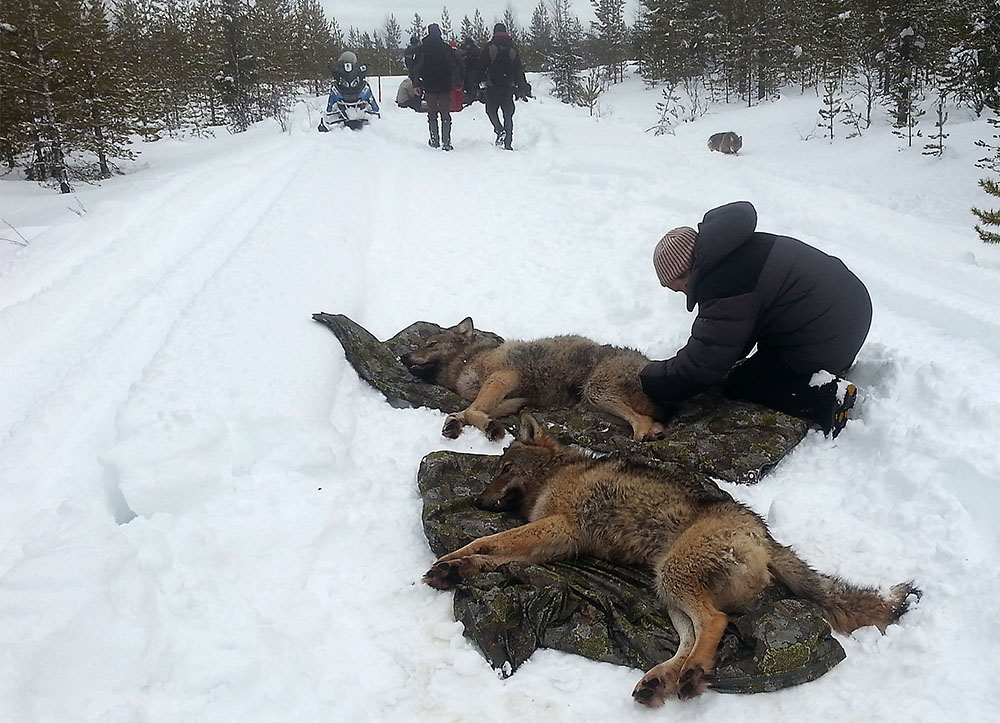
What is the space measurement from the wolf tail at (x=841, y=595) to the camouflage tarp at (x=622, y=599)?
0.38ft

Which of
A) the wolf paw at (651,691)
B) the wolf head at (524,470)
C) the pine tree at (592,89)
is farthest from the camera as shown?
the pine tree at (592,89)

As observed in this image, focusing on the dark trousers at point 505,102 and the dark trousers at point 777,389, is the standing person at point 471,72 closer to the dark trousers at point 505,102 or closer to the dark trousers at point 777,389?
the dark trousers at point 505,102

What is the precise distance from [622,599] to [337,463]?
6.43ft

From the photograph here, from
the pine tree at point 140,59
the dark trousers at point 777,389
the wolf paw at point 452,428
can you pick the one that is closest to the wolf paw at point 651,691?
the wolf paw at point 452,428

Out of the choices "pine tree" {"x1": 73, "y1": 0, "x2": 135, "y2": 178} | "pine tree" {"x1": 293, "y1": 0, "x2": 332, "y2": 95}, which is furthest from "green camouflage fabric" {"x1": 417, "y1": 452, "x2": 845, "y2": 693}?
"pine tree" {"x1": 293, "y1": 0, "x2": 332, "y2": 95}

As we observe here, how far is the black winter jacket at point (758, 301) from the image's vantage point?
4320 mm

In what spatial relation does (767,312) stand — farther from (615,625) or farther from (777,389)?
(615,625)

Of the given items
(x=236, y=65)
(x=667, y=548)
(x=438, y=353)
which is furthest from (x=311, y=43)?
(x=667, y=548)

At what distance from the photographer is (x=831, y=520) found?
3.73 meters

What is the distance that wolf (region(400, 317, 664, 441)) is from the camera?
4.94 meters

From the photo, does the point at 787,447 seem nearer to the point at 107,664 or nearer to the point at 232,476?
the point at 232,476

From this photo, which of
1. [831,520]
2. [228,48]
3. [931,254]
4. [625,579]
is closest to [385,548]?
[625,579]

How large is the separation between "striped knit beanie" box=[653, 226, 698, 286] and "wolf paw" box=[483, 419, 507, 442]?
5.20ft

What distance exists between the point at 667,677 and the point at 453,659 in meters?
0.90
